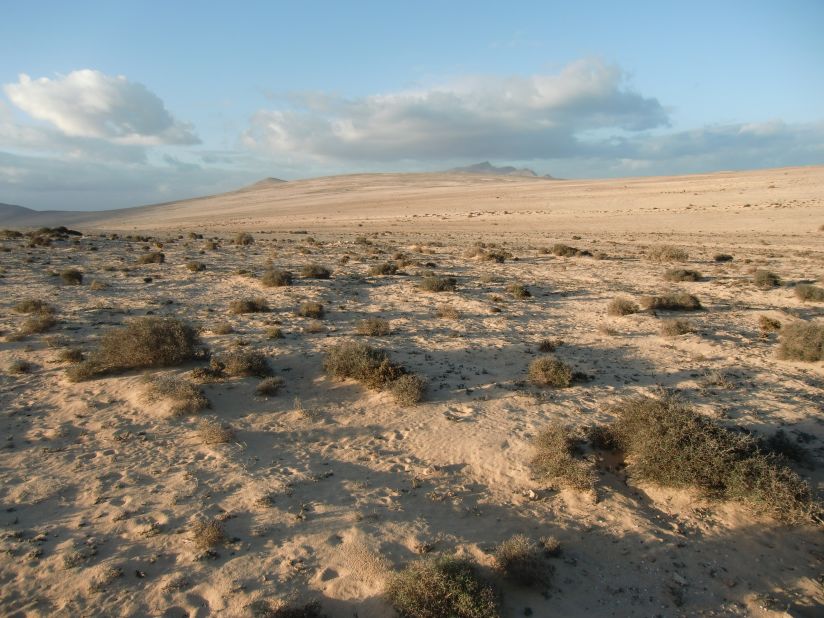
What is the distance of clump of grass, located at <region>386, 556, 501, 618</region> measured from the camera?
4789 mm

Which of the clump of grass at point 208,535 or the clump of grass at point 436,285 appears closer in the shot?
the clump of grass at point 208,535

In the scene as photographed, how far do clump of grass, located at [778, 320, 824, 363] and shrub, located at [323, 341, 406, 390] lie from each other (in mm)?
8503

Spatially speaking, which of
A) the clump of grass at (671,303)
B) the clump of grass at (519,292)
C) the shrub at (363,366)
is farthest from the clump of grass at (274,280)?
the clump of grass at (671,303)

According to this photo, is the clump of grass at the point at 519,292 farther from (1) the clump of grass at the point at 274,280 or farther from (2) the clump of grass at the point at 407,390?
(2) the clump of grass at the point at 407,390

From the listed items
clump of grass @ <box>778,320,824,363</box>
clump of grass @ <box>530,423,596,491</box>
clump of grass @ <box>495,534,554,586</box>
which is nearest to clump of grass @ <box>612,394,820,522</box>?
clump of grass @ <box>530,423,596,491</box>

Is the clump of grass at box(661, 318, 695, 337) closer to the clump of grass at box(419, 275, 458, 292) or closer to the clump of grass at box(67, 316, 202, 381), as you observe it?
the clump of grass at box(419, 275, 458, 292)

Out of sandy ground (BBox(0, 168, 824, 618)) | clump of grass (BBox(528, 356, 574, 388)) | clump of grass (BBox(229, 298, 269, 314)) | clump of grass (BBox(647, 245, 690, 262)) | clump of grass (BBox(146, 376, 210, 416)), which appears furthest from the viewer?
clump of grass (BBox(647, 245, 690, 262))

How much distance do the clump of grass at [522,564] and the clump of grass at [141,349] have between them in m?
7.65

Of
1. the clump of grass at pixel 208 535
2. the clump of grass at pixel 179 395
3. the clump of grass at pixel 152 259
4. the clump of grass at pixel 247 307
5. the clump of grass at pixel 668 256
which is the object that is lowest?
the clump of grass at pixel 668 256

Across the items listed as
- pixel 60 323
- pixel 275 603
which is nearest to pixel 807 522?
pixel 275 603

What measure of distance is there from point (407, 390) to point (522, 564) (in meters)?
4.25

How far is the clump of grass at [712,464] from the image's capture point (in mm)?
6344

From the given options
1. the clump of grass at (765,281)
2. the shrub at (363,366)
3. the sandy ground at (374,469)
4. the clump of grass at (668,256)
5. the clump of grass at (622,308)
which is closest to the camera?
the sandy ground at (374,469)

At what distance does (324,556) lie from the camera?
5668mm
